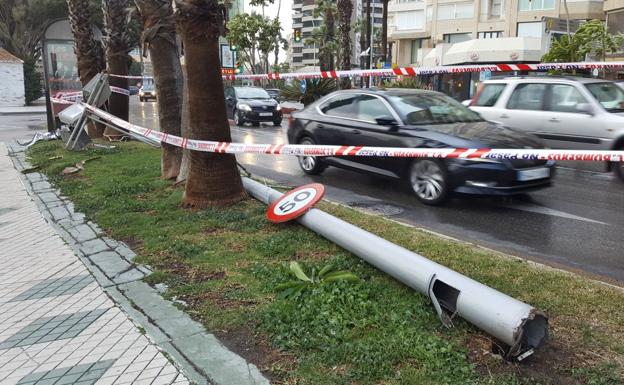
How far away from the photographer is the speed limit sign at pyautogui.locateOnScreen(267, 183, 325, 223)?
5660 mm

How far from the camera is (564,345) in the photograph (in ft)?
10.8

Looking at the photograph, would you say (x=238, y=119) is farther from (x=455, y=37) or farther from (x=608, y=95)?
(x=455, y=37)

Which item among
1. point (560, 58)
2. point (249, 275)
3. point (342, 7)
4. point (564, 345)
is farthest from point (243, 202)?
point (342, 7)

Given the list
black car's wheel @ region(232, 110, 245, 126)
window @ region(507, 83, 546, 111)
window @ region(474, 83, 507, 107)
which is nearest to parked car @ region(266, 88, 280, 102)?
black car's wheel @ region(232, 110, 245, 126)

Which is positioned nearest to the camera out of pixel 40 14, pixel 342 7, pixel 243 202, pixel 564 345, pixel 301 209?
pixel 564 345

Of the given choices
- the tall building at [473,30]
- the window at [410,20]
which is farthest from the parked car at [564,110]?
the window at [410,20]

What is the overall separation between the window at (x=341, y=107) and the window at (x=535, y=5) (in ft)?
144

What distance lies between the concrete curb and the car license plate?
4.73 m

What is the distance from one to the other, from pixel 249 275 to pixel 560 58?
19.3 meters

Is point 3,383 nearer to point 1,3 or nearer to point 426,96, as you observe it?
point 426,96

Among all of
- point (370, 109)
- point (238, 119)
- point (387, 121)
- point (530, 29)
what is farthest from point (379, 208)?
point (530, 29)

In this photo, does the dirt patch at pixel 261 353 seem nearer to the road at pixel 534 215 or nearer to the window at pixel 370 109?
the road at pixel 534 215

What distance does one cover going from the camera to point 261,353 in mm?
3375

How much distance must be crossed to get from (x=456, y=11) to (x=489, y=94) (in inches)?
1789
